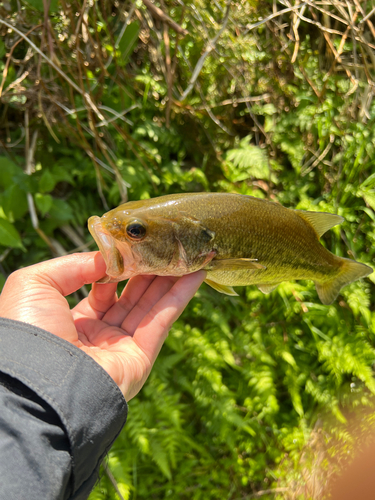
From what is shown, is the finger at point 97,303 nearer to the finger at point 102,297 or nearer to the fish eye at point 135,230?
the finger at point 102,297

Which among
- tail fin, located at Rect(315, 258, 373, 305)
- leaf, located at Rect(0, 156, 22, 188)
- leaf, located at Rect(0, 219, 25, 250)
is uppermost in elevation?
leaf, located at Rect(0, 156, 22, 188)

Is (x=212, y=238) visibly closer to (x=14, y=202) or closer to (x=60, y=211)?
(x=60, y=211)

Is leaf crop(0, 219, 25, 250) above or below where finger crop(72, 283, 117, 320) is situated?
above

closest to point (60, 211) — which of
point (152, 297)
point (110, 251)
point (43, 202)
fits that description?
point (43, 202)

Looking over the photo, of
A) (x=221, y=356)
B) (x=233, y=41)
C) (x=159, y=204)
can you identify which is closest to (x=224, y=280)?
(x=159, y=204)

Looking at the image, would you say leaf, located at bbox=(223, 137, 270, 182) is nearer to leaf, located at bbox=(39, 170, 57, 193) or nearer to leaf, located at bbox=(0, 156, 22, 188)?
leaf, located at bbox=(39, 170, 57, 193)

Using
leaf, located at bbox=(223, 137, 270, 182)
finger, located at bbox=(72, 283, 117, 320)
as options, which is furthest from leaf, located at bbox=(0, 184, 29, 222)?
leaf, located at bbox=(223, 137, 270, 182)
